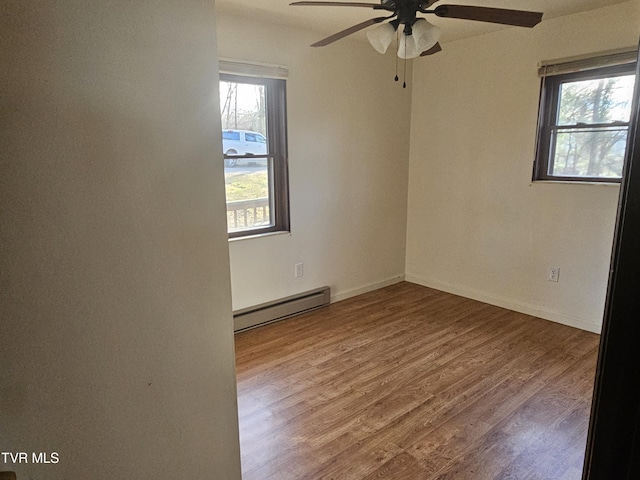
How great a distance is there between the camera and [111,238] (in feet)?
2.78

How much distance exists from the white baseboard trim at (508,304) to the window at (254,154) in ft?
5.83

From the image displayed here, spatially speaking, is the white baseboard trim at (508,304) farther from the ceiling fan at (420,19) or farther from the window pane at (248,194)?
the ceiling fan at (420,19)

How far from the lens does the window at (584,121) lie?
9.40ft

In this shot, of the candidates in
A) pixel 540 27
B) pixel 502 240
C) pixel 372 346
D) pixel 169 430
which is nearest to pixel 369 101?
pixel 540 27

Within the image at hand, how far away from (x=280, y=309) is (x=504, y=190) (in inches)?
88.4

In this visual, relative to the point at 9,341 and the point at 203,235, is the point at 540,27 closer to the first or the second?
the point at 203,235

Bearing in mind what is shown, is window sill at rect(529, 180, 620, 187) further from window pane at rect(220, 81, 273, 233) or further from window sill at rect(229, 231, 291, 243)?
window pane at rect(220, 81, 273, 233)

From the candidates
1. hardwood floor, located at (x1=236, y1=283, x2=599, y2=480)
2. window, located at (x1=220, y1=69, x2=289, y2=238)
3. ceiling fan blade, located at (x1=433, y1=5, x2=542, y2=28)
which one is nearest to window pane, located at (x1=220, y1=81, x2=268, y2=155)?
window, located at (x1=220, y1=69, x2=289, y2=238)

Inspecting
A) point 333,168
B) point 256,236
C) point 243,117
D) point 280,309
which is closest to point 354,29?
point 243,117

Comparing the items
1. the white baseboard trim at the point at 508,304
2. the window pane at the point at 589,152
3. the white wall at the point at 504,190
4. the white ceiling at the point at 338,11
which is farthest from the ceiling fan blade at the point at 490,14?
the white baseboard trim at the point at 508,304

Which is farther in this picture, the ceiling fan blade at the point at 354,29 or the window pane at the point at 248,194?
the window pane at the point at 248,194

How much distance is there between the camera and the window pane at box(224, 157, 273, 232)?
10.4 ft

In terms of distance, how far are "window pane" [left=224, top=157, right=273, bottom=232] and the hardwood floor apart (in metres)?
0.91

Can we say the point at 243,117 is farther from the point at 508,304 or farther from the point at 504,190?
the point at 508,304
